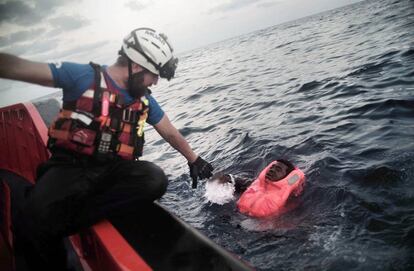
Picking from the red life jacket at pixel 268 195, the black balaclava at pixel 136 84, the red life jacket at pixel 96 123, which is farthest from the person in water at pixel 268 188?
the black balaclava at pixel 136 84

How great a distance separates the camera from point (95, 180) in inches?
112

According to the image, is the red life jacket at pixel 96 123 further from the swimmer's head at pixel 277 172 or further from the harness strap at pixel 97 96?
the swimmer's head at pixel 277 172

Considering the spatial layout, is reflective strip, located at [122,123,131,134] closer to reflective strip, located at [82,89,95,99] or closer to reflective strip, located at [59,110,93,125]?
reflective strip, located at [59,110,93,125]

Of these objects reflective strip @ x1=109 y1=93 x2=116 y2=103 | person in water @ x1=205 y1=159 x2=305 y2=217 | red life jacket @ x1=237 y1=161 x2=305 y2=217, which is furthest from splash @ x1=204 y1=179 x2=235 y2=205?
reflective strip @ x1=109 y1=93 x2=116 y2=103

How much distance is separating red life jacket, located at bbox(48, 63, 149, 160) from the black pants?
15 cm

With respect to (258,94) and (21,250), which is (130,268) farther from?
(258,94)

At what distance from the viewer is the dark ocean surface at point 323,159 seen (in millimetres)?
3469

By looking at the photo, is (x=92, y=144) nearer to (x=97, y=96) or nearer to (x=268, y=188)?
(x=97, y=96)

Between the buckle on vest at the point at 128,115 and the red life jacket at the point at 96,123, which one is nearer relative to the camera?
the red life jacket at the point at 96,123

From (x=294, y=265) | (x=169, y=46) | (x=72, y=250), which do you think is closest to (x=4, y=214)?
(x=72, y=250)

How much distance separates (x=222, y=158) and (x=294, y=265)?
12.3ft

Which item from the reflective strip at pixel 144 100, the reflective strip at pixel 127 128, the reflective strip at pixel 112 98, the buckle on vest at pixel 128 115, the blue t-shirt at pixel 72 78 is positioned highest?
the blue t-shirt at pixel 72 78

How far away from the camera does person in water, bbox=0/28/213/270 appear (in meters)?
2.62

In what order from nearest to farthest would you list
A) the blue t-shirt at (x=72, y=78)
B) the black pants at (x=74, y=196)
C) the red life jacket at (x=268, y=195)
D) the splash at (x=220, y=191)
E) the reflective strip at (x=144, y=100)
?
the black pants at (x=74, y=196) → the blue t-shirt at (x=72, y=78) → the reflective strip at (x=144, y=100) → the red life jacket at (x=268, y=195) → the splash at (x=220, y=191)
